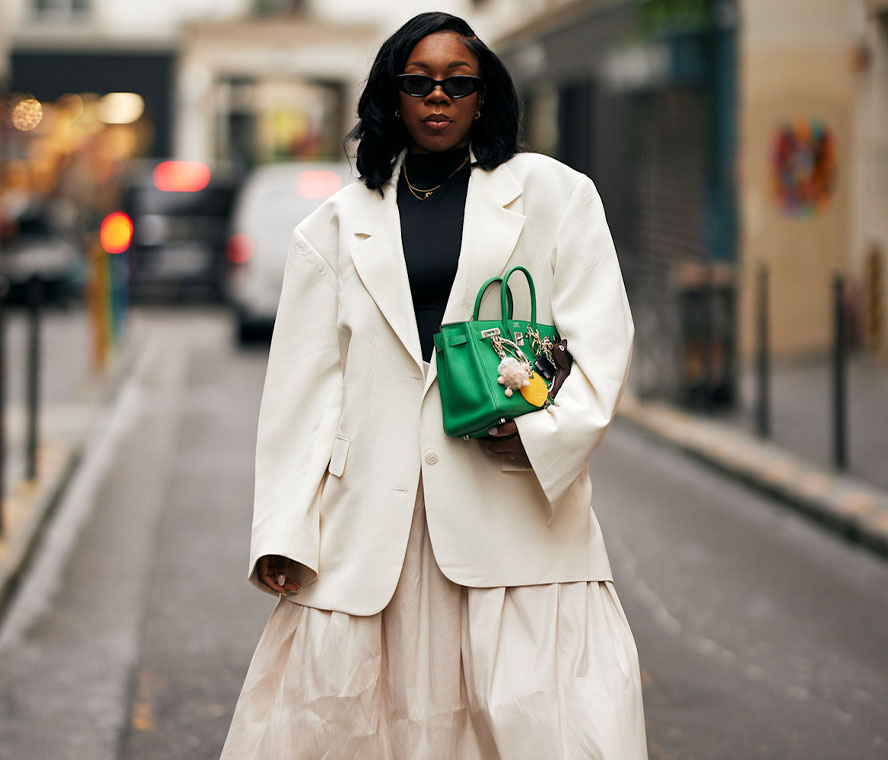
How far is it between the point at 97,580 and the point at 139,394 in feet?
21.9

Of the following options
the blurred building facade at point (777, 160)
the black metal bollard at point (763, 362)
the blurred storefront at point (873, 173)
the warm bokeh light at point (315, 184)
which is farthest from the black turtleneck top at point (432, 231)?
the warm bokeh light at point (315, 184)

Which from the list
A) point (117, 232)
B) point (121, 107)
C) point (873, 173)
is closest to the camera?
point (873, 173)

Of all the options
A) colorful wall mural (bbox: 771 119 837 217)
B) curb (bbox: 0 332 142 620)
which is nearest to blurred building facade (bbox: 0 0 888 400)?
colorful wall mural (bbox: 771 119 837 217)

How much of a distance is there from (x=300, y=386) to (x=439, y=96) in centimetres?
64

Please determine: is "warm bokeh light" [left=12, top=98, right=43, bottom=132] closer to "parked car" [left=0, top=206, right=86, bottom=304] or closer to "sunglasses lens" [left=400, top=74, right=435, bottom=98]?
"parked car" [left=0, top=206, right=86, bottom=304]

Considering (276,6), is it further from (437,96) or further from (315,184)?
(437,96)

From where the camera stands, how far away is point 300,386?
3135 mm

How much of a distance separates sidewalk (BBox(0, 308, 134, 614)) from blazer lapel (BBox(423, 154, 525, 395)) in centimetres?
382

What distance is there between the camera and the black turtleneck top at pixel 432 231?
9.94ft

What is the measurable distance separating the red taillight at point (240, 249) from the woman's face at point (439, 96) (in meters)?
13.9

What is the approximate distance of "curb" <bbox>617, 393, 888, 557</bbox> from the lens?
24.6 feet

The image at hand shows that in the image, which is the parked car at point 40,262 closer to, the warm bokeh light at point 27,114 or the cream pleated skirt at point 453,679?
the warm bokeh light at point 27,114

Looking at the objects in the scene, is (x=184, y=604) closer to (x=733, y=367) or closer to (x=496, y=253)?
(x=496, y=253)

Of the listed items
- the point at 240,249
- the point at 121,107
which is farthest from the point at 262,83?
the point at 240,249
